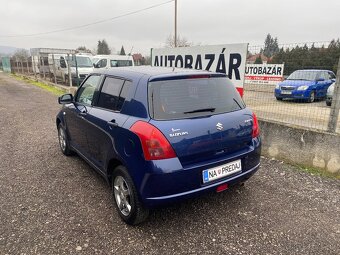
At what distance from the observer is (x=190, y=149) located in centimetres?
265

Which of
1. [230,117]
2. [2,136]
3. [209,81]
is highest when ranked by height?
[209,81]

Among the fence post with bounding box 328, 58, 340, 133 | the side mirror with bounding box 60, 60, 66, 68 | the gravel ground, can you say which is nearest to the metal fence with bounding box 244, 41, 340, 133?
the fence post with bounding box 328, 58, 340, 133

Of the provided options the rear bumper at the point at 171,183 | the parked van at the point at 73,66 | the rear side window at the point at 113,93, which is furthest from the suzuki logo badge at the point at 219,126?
the parked van at the point at 73,66

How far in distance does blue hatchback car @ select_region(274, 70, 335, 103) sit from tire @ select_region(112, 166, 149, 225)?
3.54 meters

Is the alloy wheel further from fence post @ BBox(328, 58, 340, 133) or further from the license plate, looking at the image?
fence post @ BBox(328, 58, 340, 133)

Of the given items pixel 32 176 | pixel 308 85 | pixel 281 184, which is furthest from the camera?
pixel 308 85

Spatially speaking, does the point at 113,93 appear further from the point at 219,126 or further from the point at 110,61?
the point at 110,61

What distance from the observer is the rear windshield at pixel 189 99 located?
109 inches

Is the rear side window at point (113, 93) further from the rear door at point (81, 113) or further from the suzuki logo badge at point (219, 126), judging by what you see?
the suzuki logo badge at point (219, 126)

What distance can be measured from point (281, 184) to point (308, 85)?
5402 mm

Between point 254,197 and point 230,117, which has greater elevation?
point 230,117

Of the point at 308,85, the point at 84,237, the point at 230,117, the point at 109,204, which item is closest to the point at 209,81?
the point at 230,117

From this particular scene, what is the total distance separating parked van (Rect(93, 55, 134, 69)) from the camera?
18.9m

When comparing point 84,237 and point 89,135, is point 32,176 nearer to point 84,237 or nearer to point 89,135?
point 89,135
